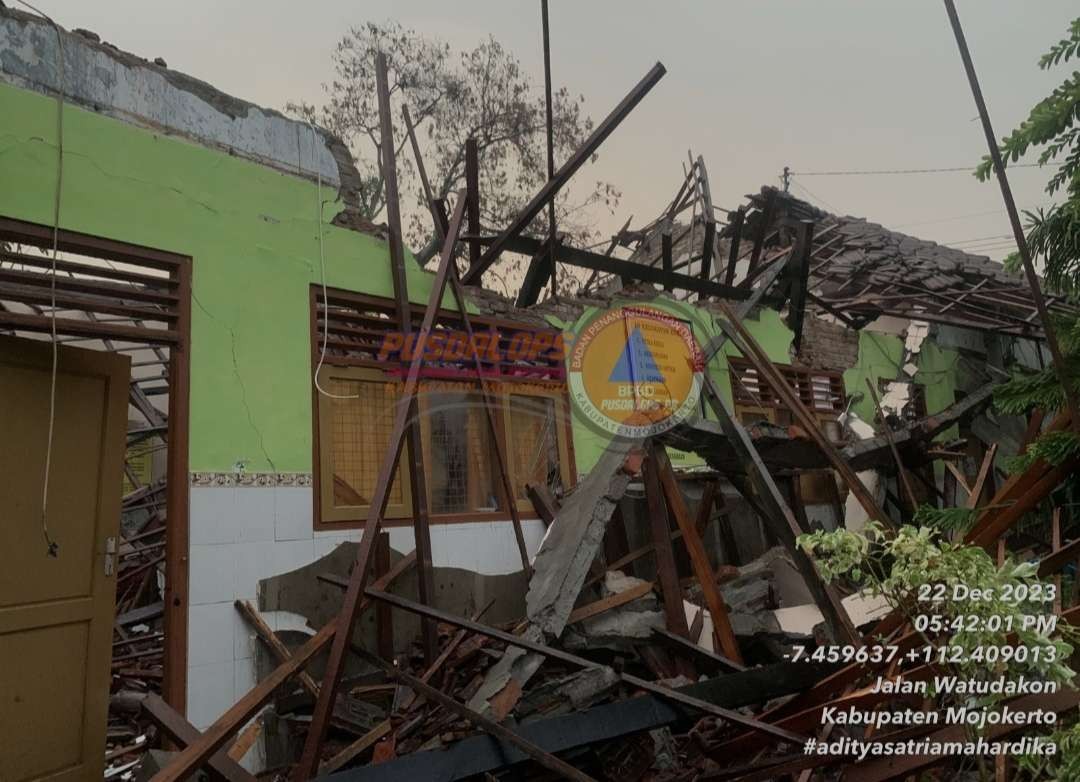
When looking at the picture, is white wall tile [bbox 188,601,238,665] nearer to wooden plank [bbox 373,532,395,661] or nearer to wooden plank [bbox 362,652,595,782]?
wooden plank [bbox 373,532,395,661]

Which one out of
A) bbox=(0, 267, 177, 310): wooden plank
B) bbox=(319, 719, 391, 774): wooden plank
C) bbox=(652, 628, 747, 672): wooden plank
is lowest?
bbox=(319, 719, 391, 774): wooden plank

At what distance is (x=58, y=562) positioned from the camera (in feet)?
11.6

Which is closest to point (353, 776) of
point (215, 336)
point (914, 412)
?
point (215, 336)

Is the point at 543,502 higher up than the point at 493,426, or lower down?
lower down

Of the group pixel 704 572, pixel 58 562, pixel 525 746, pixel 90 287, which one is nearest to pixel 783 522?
pixel 704 572

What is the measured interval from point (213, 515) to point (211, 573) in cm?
35

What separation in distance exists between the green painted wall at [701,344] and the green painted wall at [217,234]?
2731mm

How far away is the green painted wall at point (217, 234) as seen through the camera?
3959 millimetres

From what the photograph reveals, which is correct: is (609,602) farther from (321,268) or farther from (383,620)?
(321,268)

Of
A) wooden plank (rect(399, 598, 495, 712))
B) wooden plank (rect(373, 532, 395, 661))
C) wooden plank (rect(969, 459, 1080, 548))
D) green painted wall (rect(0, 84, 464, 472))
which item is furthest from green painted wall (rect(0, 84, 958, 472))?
wooden plank (rect(969, 459, 1080, 548))

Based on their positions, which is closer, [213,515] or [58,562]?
[58,562]

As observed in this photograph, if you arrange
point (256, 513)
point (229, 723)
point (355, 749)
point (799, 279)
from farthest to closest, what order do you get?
point (799, 279), point (256, 513), point (355, 749), point (229, 723)

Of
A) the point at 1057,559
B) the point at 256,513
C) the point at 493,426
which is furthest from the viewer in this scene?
the point at 493,426

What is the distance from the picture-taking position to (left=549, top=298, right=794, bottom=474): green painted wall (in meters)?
6.76
